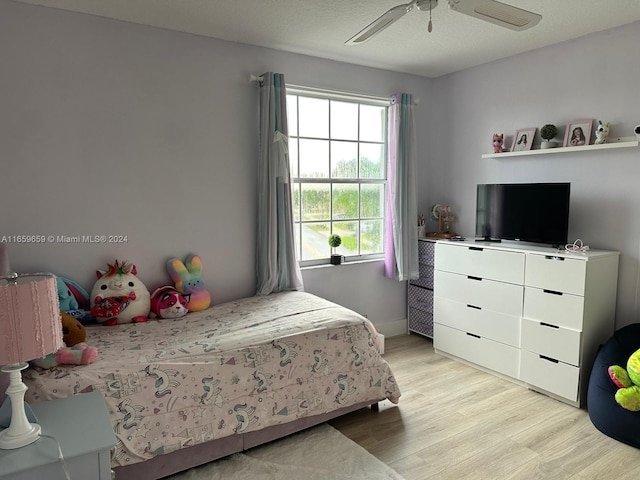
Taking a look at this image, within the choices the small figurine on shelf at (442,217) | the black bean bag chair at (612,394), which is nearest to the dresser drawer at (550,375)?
A: the black bean bag chair at (612,394)

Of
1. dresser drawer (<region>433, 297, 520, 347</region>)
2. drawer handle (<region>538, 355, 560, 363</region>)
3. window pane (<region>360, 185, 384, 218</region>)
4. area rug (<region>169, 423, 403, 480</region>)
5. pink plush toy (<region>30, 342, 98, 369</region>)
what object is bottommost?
area rug (<region>169, 423, 403, 480</region>)

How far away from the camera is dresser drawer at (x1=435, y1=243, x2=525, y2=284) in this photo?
3.09 meters

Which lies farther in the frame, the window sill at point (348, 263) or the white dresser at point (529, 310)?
the window sill at point (348, 263)

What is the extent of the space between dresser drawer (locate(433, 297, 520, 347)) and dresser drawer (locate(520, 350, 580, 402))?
14cm

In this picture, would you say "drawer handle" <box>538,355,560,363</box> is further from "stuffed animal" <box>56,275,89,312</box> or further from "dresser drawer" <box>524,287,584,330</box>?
"stuffed animal" <box>56,275,89,312</box>

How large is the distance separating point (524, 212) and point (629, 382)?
1295 mm

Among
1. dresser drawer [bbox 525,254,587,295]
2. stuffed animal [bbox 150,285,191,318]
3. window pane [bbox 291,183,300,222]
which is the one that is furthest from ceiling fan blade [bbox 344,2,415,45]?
stuffed animal [bbox 150,285,191,318]

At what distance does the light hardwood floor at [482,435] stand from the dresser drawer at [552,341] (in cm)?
32

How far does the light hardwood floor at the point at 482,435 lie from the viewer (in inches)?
86.0

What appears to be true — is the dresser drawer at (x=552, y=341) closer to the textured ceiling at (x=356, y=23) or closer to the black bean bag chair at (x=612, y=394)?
the black bean bag chair at (x=612, y=394)

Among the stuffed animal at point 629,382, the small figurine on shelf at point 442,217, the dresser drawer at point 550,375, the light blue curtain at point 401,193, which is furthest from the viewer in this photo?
the small figurine on shelf at point 442,217

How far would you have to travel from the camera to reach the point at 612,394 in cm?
246

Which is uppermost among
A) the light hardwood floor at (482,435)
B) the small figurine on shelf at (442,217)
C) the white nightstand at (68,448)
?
the small figurine on shelf at (442,217)

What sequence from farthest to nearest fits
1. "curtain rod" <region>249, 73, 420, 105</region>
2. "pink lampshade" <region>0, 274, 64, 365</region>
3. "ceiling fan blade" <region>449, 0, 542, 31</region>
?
"curtain rod" <region>249, 73, 420, 105</region> < "ceiling fan blade" <region>449, 0, 542, 31</region> < "pink lampshade" <region>0, 274, 64, 365</region>
